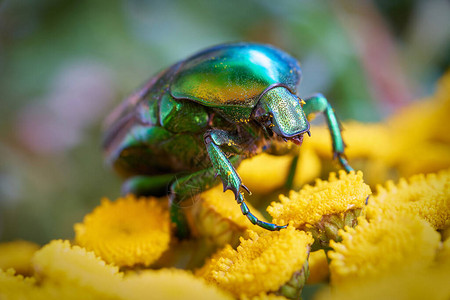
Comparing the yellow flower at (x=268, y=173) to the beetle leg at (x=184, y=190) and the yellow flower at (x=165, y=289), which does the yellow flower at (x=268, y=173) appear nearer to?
the beetle leg at (x=184, y=190)

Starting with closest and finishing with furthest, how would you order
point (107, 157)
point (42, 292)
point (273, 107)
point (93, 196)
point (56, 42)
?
point (42, 292) < point (273, 107) < point (107, 157) < point (93, 196) < point (56, 42)

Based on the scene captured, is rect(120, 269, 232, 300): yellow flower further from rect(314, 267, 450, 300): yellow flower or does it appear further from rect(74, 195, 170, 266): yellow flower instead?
rect(74, 195, 170, 266): yellow flower

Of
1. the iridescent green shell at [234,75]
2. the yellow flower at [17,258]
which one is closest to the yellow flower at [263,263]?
the iridescent green shell at [234,75]

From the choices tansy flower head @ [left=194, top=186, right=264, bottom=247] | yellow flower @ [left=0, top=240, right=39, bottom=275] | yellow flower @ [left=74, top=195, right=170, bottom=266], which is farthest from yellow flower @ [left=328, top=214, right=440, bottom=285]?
yellow flower @ [left=0, top=240, right=39, bottom=275]

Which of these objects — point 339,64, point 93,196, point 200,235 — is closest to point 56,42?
point 93,196

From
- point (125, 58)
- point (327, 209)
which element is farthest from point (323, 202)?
point (125, 58)

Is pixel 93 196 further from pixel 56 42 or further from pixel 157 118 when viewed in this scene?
pixel 157 118
